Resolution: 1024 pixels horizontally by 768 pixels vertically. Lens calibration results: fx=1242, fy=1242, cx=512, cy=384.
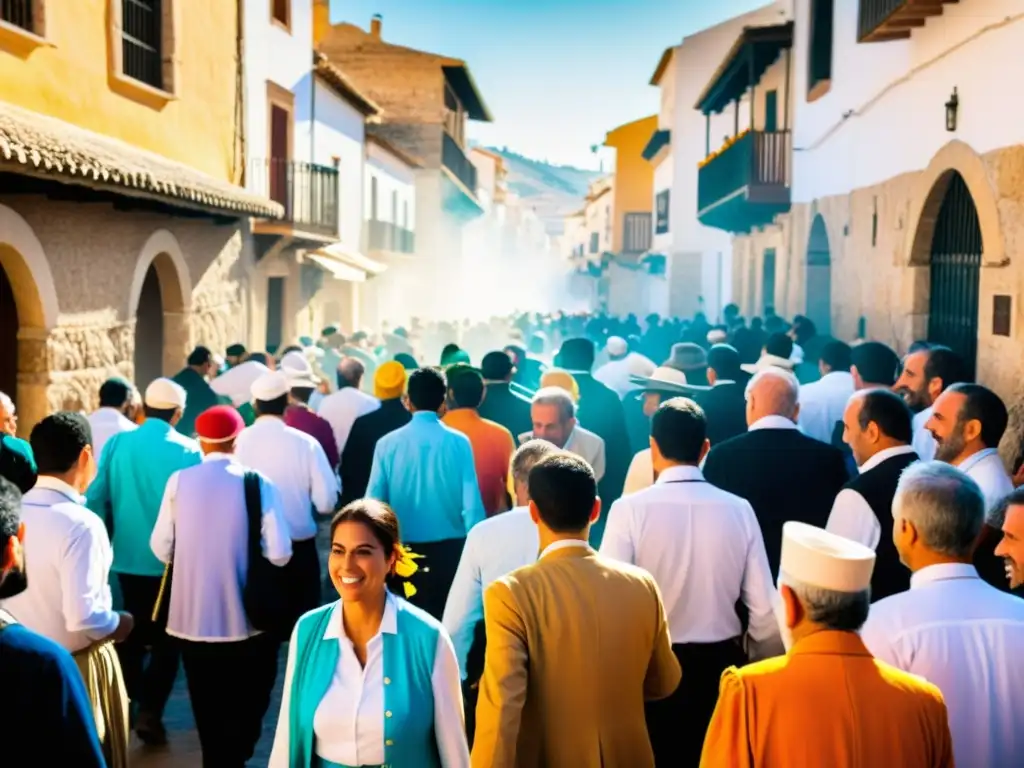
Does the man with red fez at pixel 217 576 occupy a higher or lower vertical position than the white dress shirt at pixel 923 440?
lower

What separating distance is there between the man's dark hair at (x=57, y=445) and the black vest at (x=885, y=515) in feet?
9.80

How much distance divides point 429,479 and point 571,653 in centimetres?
292

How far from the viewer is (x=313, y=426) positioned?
830 centimetres

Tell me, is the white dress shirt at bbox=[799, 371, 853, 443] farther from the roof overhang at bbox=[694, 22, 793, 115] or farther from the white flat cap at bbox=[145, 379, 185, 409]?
the roof overhang at bbox=[694, 22, 793, 115]

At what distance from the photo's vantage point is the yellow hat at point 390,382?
26.3ft

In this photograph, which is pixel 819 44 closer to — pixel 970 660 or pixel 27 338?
pixel 27 338

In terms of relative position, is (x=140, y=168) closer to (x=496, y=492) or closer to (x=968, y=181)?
(x=496, y=492)

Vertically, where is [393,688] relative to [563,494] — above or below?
below

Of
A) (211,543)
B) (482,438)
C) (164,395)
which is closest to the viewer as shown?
(211,543)

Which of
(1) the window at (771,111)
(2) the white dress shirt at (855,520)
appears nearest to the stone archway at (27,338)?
(2) the white dress shirt at (855,520)

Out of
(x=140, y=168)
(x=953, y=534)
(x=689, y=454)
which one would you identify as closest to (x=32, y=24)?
(x=140, y=168)

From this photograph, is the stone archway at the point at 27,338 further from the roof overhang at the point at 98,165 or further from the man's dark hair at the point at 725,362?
the man's dark hair at the point at 725,362

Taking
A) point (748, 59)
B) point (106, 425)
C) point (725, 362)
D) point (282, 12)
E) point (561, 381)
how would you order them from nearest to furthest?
point (106, 425) → point (561, 381) → point (725, 362) → point (282, 12) → point (748, 59)

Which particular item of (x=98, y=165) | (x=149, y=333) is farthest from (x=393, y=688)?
(x=149, y=333)
